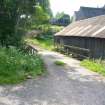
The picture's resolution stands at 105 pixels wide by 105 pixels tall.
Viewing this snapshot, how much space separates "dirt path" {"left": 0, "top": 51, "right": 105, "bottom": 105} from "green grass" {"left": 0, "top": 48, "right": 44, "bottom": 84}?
749 mm

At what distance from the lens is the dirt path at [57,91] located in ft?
37.5

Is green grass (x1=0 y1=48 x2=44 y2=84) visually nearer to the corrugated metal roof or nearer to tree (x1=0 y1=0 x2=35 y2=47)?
tree (x1=0 y1=0 x2=35 y2=47)

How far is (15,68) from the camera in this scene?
55.5 feet

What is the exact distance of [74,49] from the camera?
101 ft

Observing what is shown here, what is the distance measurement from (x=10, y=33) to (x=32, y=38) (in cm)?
3349

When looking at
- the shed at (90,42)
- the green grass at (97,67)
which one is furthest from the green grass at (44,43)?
the green grass at (97,67)

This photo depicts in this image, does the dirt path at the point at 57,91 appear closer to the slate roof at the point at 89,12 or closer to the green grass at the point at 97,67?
the green grass at the point at 97,67

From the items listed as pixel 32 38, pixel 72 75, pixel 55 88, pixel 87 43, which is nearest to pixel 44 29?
pixel 32 38

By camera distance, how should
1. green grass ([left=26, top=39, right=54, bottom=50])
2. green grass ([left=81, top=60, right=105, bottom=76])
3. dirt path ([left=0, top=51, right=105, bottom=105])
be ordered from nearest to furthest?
1. dirt path ([left=0, top=51, right=105, bottom=105])
2. green grass ([left=81, top=60, right=105, bottom=76])
3. green grass ([left=26, top=39, right=54, bottom=50])

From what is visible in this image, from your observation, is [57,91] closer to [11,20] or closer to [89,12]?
[11,20]

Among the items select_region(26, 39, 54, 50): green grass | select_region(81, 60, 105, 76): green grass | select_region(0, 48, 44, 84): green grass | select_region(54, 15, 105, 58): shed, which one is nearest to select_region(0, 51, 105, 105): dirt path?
select_region(0, 48, 44, 84): green grass

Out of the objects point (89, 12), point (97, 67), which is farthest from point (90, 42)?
point (89, 12)

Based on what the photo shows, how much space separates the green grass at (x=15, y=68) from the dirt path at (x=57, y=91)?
0.75 m

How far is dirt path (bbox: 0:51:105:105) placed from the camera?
11.4 m
